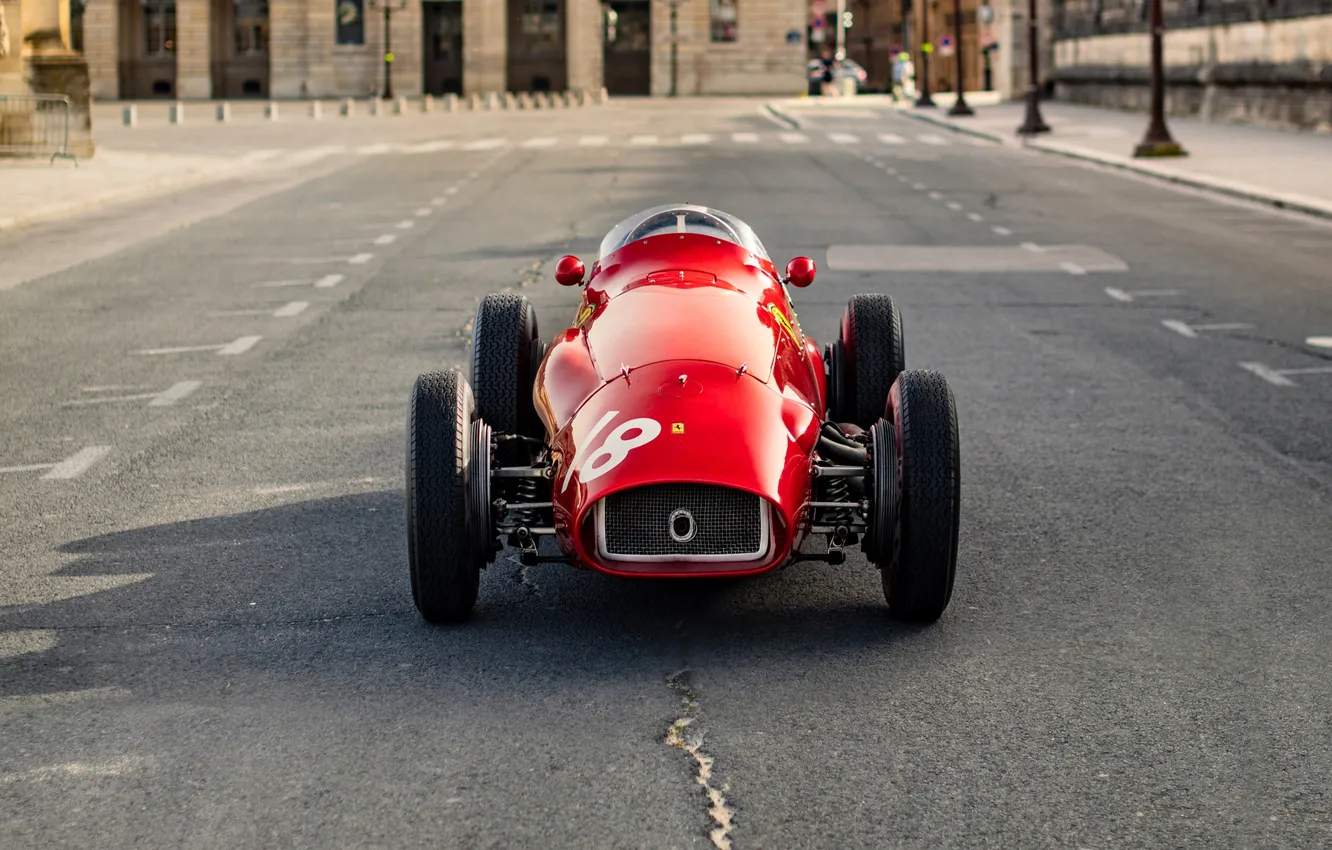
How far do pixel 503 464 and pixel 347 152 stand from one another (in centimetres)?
3215

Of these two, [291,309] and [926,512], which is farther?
[291,309]

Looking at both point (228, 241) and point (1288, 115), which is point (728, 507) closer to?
point (228, 241)

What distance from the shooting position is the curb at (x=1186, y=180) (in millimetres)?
23172

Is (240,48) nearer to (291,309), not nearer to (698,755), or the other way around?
(291,309)

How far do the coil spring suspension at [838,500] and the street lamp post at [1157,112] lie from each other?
26640 mm

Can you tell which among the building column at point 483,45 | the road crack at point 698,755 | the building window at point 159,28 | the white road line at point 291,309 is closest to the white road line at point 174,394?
the white road line at point 291,309

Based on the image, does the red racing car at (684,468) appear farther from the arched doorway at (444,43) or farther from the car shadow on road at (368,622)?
the arched doorway at (444,43)

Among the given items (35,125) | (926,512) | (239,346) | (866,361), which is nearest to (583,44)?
(35,125)

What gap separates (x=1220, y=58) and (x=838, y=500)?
39.0 m

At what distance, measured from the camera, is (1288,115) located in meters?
38.5

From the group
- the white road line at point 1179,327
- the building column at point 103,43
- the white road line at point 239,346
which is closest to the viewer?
the white road line at point 239,346

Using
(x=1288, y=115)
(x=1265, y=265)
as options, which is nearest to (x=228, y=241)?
(x=1265, y=265)

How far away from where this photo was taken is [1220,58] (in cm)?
4272

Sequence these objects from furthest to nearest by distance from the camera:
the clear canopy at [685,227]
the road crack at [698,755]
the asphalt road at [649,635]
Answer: the clear canopy at [685,227], the asphalt road at [649,635], the road crack at [698,755]
